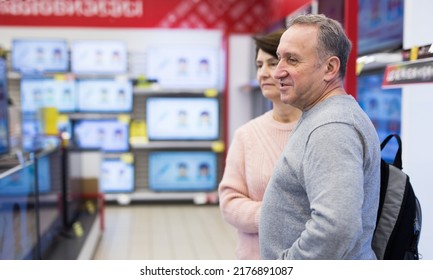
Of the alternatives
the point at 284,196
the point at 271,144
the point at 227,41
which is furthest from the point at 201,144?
the point at 284,196

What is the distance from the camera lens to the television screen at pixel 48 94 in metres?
6.24

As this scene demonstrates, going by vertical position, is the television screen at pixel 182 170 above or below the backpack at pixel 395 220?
below

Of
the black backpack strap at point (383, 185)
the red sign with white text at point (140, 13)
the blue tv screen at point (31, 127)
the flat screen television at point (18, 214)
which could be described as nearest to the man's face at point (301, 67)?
the black backpack strap at point (383, 185)

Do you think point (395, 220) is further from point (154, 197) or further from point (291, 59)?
point (154, 197)

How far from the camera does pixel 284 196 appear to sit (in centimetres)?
125

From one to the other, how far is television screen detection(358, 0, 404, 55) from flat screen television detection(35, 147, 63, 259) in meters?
2.16

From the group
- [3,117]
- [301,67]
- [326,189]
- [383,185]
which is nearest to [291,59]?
[301,67]

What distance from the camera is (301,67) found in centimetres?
122

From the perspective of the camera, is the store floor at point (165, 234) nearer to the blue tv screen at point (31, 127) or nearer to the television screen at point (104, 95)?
the blue tv screen at point (31, 127)

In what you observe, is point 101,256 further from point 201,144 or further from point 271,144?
point 271,144

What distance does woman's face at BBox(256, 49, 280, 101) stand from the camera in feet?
5.88

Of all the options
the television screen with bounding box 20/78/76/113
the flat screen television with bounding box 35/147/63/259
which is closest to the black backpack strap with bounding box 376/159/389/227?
the flat screen television with bounding box 35/147/63/259

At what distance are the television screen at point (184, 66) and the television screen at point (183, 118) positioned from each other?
0.20m

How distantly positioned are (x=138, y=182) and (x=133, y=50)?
169cm
